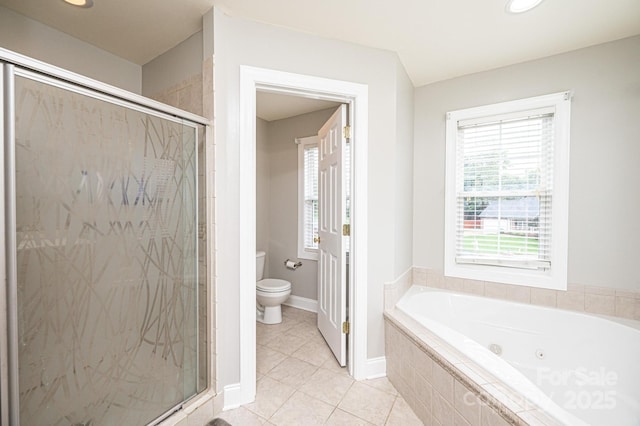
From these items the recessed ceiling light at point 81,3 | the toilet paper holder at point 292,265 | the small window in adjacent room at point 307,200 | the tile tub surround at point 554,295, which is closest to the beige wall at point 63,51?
the recessed ceiling light at point 81,3

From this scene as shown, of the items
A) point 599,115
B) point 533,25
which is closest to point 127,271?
point 533,25

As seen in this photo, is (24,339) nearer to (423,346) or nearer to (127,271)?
(127,271)

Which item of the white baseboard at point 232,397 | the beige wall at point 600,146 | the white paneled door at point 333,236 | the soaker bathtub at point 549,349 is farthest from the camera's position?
the white paneled door at point 333,236

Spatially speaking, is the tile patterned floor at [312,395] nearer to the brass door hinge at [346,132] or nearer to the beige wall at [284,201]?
the beige wall at [284,201]

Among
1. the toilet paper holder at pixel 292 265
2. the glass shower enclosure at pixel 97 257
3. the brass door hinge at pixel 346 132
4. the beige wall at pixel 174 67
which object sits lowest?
the toilet paper holder at pixel 292 265

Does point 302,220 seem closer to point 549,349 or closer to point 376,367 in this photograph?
point 376,367

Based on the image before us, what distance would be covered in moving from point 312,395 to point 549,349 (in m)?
1.63

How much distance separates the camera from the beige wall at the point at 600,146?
1836 mm

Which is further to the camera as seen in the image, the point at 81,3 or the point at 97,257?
the point at 81,3

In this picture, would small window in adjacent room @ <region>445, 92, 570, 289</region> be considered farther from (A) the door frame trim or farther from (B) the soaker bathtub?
(A) the door frame trim

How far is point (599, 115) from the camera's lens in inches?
75.4

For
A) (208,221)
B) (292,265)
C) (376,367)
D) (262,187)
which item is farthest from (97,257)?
(262,187)

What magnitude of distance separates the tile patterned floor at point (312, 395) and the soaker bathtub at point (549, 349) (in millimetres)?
556

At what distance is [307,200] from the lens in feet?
11.0
